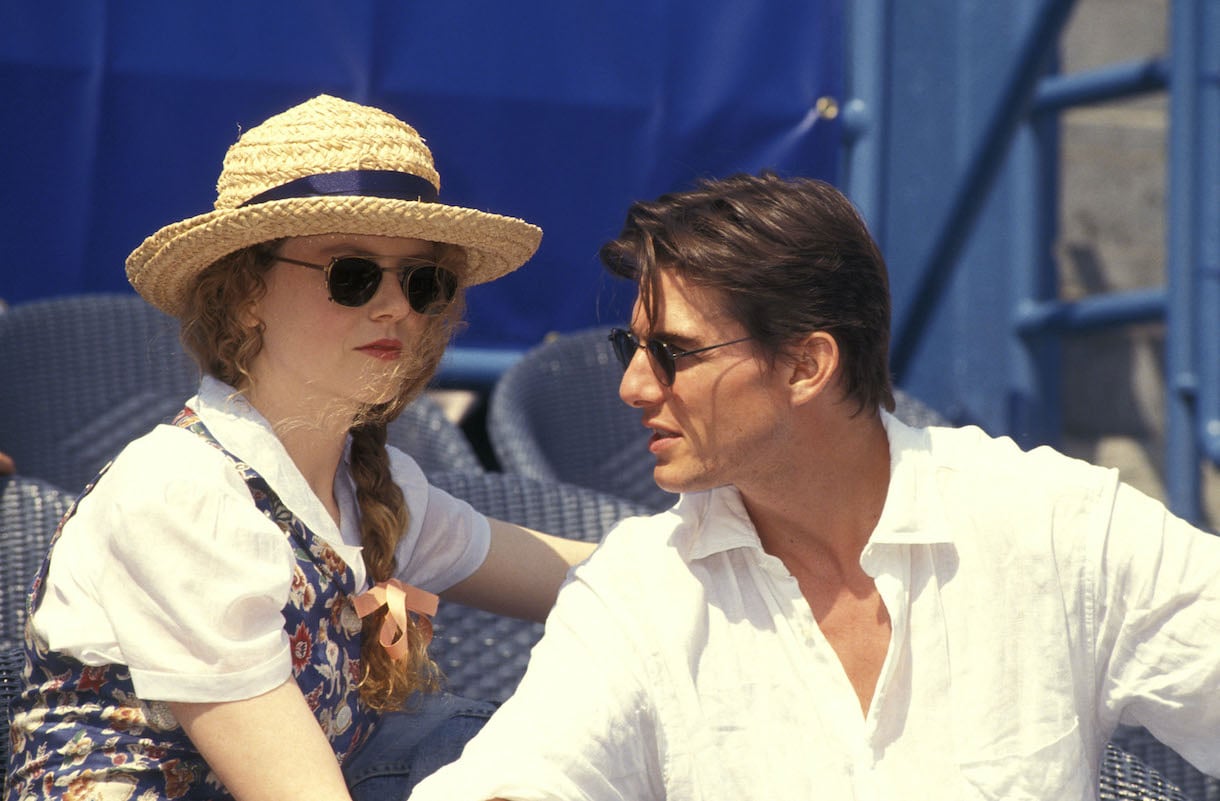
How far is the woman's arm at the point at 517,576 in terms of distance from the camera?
225 cm

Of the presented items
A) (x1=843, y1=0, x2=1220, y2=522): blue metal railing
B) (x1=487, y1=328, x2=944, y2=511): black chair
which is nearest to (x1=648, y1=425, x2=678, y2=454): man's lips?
(x1=487, y1=328, x2=944, y2=511): black chair

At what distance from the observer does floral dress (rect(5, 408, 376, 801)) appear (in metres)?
1.79

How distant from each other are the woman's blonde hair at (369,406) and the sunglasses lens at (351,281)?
0.30 ft

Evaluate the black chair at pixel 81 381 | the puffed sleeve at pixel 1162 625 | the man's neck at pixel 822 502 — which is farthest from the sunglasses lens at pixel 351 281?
the black chair at pixel 81 381

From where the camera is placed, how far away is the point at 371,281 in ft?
6.40

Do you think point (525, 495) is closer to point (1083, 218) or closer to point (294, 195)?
point (294, 195)

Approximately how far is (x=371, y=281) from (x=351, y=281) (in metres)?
0.03

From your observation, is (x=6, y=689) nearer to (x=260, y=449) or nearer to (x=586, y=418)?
(x=260, y=449)

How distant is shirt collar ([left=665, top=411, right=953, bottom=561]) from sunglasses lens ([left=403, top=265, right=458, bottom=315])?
412 millimetres

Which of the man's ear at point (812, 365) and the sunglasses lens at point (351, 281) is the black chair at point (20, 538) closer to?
the sunglasses lens at point (351, 281)

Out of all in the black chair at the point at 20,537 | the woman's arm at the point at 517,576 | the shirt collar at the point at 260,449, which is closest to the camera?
the shirt collar at the point at 260,449

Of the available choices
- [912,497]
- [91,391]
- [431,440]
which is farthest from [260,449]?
[91,391]

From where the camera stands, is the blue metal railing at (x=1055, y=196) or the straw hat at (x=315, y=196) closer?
the straw hat at (x=315, y=196)

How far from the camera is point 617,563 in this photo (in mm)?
1979
